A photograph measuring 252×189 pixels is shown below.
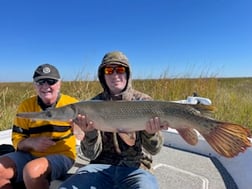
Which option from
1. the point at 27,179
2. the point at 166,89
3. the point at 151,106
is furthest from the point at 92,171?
the point at 166,89

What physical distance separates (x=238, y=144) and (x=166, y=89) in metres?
5.24

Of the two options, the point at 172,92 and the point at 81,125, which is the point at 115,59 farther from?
the point at 172,92

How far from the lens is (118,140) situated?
8.02ft

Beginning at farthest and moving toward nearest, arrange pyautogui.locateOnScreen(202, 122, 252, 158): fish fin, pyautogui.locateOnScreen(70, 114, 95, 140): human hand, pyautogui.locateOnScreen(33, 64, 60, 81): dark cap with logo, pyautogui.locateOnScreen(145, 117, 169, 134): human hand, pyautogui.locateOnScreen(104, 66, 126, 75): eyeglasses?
pyautogui.locateOnScreen(33, 64, 60, 81): dark cap with logo, pyautogui.locateOnScreen(104, 66, 126, 75): eyeglasses, pyautogui.locateOnScreen(70, 114, 95, 140): human hand, pyautogui.locateOnScreen(145, 117, 169, 134): human hand, pyautogui.locateOnScreen(202, 122, 252, 158): fish fin

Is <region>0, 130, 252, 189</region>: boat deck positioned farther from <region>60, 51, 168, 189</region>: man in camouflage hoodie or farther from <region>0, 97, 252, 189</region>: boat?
<region>60, 51, 168, 189</region>: man in camouflage hoodie

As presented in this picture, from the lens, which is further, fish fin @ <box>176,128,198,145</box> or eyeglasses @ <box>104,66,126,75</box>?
eyeglasses @ <box>104,66,126,75</box>

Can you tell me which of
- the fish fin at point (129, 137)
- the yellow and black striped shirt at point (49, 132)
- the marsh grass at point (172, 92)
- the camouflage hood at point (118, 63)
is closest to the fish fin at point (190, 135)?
the fish fin at point (129, 137)

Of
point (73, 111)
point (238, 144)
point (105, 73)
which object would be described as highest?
point (105, 73)

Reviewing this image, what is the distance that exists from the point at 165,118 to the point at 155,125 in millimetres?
93

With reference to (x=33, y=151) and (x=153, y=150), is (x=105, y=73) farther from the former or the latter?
(x=33, y=151)

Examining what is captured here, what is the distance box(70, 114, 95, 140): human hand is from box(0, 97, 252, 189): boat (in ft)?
1.65

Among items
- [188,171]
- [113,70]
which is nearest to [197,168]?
[188,171]

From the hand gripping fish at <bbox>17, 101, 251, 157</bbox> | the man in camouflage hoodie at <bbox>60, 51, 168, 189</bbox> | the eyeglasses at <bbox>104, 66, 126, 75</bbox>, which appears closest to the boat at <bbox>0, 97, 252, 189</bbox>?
the man in camouflage hoodie at <bbox>60, 51, 168, 189</bbox>

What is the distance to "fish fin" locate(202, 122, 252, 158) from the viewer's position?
196 centimetres
